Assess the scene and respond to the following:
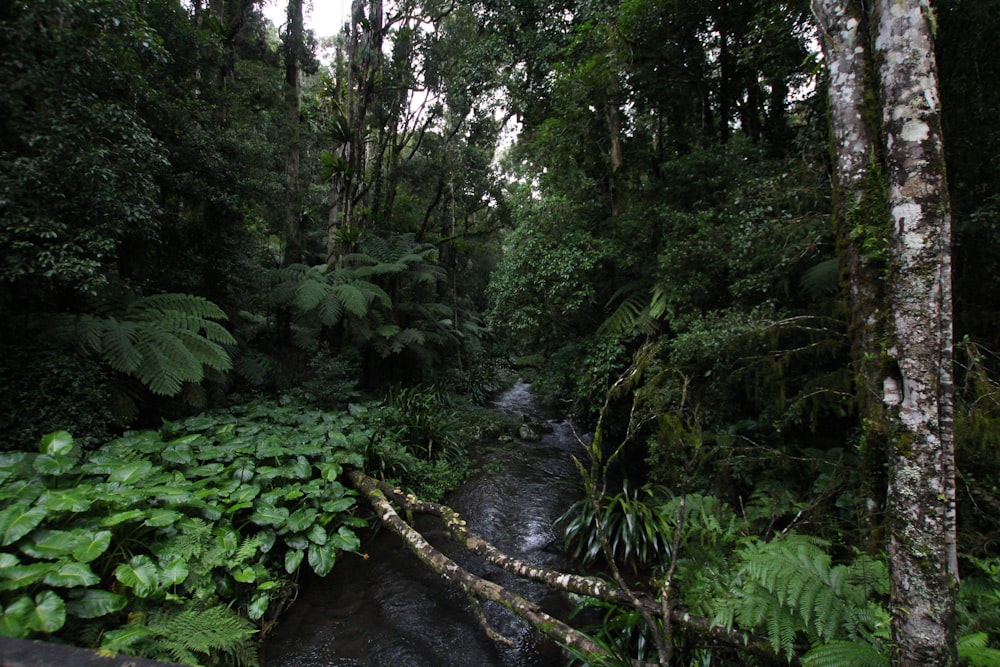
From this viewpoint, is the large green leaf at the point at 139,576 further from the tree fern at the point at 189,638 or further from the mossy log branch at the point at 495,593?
the mossy log branch at the point at 495,593

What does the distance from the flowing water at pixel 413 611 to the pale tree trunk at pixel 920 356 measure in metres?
1.98

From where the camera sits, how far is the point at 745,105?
653 cm

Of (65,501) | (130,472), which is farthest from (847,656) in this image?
(130,472)

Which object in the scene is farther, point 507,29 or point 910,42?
point 507,29

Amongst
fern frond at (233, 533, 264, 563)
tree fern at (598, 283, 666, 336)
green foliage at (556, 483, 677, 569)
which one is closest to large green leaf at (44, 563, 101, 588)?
fern frond at (233, 533, 264, 563)

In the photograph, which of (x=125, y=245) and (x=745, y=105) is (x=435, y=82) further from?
(x=125, y=245)

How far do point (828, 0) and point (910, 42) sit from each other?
0.65 m

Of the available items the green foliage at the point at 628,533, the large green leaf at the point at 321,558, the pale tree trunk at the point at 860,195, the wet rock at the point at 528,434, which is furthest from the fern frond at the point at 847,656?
the wet rock at the point at 528,434

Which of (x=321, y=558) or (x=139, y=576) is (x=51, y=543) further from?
(x=321, y=558)

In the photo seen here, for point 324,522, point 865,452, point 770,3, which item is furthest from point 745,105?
point 324,522

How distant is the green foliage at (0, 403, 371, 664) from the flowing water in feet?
0.94

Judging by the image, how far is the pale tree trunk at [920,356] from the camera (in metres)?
1.54

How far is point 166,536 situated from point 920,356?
3986mm

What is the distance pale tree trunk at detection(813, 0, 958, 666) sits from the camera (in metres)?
1.54
